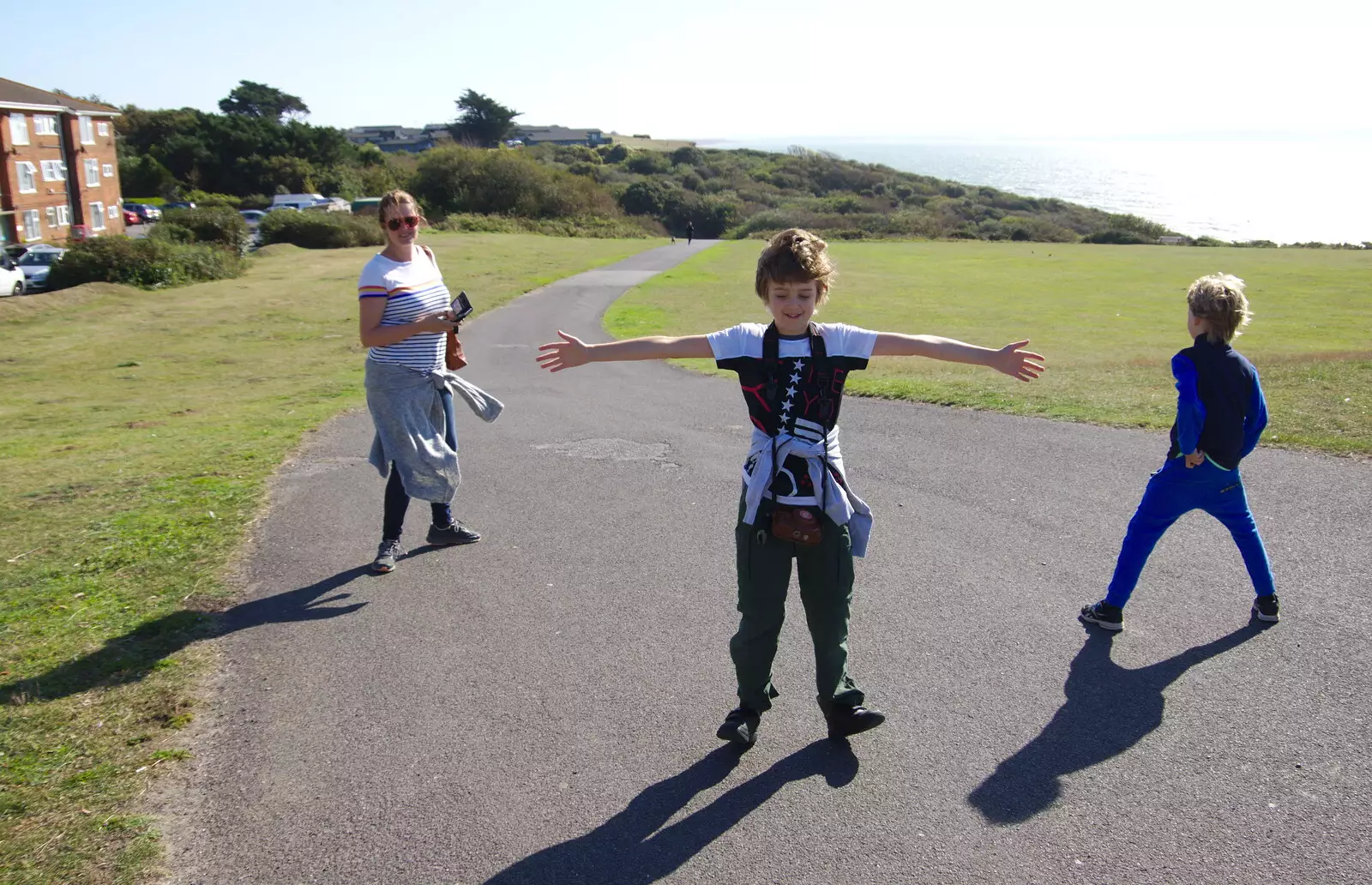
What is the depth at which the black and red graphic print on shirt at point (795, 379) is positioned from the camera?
3.64m

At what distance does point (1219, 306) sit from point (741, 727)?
3.05 m

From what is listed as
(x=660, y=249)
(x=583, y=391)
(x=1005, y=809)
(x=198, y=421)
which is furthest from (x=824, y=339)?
(x=660, y=249)

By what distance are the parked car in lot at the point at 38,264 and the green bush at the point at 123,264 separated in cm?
65

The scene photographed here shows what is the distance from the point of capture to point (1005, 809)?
3391mm

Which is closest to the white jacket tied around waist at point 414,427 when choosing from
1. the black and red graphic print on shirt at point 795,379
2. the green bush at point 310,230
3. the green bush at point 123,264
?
the black and red graphic print on shirt at point 795,379

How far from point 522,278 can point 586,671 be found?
28229mm

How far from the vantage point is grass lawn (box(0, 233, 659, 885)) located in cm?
342

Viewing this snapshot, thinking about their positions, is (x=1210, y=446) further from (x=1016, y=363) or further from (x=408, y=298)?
(x=408, y=298)

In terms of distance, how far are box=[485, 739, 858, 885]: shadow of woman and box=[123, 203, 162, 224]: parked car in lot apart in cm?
6741

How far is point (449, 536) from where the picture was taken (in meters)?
6.23

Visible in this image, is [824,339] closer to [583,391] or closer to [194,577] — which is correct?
[194,577]

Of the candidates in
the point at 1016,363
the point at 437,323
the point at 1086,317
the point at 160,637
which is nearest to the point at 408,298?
the point at 437,323

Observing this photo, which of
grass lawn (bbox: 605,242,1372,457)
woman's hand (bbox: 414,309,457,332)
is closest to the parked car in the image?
grass lawn (bbox: 605,242,1372,457)

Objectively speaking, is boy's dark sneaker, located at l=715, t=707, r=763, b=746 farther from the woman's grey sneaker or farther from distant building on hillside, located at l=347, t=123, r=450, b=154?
distant building on hillside, located at l=347, t=123, r=450, b=154
